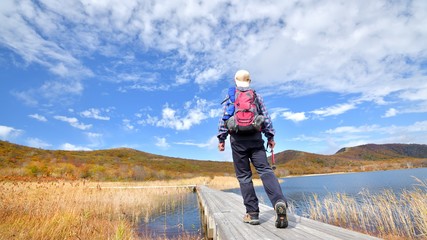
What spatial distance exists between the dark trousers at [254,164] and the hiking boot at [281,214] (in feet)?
0.38

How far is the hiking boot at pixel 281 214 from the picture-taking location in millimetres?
3205

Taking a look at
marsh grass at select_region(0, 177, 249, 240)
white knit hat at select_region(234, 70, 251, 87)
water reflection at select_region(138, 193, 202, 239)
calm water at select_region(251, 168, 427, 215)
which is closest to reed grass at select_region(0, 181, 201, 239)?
marsh grass at select_region(0, 177, 249, 240)

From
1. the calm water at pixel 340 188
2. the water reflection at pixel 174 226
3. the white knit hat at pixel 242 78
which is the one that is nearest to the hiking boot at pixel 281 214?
the white knit hat at pixel 242 78

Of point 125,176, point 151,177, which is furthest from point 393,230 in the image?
point 151,177

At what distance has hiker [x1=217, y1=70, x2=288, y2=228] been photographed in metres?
3.34

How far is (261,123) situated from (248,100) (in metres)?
0.36

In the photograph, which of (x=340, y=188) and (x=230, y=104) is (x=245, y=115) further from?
(x=340, y=188)

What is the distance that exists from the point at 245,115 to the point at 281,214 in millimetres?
1270

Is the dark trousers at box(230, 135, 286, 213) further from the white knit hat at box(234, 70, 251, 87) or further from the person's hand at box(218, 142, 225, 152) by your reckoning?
the white knit hat at box(234, 70, 251, 87)

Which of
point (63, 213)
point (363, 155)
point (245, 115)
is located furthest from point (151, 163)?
point (363, 155)

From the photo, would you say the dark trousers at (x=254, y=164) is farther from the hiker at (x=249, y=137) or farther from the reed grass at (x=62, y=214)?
the reed grass at (x=62, y=214)

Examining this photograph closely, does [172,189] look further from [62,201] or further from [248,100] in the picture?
[248,100]

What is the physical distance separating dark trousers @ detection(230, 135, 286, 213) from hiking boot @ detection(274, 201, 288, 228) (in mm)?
116

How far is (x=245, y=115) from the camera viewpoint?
3.38 m
